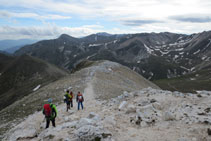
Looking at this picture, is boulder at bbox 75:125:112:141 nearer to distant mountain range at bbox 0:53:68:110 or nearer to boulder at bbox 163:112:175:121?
boulder at bbox 163:112:175:121

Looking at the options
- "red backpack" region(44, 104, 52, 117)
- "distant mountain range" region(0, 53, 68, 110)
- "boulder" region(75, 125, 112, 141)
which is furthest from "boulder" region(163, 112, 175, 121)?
"distant mountain range" region(0, 53, 68, 110)

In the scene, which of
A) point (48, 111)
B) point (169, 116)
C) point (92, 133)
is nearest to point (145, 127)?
point (169, 116)

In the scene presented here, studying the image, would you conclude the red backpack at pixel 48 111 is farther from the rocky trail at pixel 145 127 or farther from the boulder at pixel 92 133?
the boulder at pixel 92 133

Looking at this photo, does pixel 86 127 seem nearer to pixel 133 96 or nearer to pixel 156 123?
pixel 156 123

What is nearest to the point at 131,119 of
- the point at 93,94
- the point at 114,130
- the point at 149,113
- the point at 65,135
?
the point at 149,113

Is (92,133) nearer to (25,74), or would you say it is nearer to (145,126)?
(145,126)

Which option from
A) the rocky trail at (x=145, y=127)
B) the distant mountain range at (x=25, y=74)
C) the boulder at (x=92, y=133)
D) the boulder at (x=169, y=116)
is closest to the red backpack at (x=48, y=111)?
the rocky trail at (x=145, y=127)

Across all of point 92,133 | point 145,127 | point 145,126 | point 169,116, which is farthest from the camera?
point 169,116

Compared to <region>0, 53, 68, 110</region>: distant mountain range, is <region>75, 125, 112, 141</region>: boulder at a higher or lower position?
higher

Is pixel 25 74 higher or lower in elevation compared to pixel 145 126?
lower

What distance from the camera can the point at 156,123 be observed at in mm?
15289

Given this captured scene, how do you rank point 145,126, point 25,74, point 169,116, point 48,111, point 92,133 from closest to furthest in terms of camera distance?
point 92,133 < point 145,126 < point 169,116 < point 48,111 < point 25,74

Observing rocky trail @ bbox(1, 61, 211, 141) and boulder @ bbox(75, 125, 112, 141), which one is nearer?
rocky trail @ bbox(1, 61, 211, 141)

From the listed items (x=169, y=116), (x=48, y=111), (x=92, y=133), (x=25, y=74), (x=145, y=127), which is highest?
(x=169, y=116)
